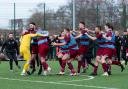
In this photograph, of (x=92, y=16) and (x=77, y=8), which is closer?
(x=92, y=16)

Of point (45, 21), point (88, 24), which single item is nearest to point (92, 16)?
point (88, 24)

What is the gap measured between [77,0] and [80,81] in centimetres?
3561

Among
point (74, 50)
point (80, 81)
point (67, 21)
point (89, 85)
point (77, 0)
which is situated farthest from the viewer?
point (77, 0)

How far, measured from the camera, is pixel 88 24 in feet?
133

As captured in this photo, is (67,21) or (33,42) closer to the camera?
(33,42)

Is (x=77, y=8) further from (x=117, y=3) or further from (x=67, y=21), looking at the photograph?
(x=67, y=21)

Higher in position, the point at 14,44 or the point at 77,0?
the point at 77,0

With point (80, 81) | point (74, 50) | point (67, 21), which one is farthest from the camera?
point (67, 21)

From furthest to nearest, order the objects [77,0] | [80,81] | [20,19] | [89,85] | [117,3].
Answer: [77,0]
[117,3]
[20,19]
[80,81]
[89,85]

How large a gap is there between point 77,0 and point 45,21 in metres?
12.6

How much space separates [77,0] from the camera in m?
49.9

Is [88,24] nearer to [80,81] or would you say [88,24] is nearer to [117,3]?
[117,3]

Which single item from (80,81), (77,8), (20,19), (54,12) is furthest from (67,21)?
(80,81)

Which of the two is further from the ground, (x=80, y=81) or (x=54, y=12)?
(x=54, y=12)
